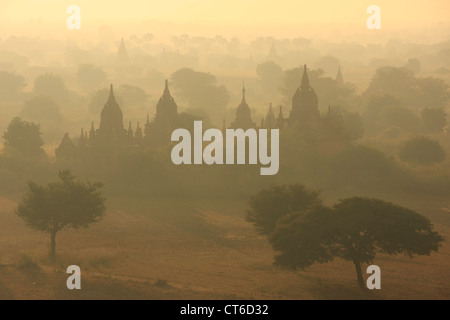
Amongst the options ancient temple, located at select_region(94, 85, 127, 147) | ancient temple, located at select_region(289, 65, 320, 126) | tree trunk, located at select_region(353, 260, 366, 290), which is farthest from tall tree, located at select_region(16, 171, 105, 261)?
ancient temple, located at select_region(289, 65, 320, 126)

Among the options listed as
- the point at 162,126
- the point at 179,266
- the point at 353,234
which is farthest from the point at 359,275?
the point at 162,126

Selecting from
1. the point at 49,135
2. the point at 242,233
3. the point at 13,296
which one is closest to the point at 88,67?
the point at 49,135

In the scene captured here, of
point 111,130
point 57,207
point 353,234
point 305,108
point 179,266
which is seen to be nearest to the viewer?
point 353,234

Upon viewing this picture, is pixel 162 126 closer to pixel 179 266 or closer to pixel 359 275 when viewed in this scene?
pixel 179 266

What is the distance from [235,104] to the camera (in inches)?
5074

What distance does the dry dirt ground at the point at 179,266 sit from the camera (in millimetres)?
35938

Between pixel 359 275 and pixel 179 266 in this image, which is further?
pixel 179 266

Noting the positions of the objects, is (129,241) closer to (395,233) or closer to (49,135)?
(395,233)

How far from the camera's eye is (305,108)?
70.8 metres

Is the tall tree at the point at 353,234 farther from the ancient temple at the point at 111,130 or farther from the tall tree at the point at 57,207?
the ancient temple at the point at 111,130

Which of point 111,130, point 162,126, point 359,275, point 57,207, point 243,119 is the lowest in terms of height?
point 359,275

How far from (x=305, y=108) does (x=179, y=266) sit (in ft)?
114

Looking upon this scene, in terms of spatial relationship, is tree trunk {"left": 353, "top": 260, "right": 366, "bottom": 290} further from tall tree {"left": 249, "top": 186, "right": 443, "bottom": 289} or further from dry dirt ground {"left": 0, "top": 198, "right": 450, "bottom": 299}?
dry dirt ground {"left": 0, "top": 198, "right": 450, "bottom": 299}

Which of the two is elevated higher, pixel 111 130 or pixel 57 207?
pixel 111 130
